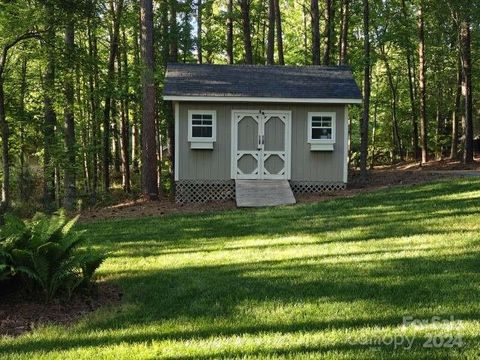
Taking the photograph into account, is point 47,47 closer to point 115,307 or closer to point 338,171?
point 338,171

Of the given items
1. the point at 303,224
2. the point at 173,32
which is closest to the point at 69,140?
the point at 173,32

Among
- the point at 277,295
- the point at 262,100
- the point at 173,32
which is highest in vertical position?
the point at 173,32

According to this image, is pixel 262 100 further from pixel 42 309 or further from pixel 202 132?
pixel 42 309

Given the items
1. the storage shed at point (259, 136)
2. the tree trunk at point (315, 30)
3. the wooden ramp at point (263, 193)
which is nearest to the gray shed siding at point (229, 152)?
the storage shed at point (259, 136)

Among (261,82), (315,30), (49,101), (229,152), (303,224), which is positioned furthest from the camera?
(315,30)

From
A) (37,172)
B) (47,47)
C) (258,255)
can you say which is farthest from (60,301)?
(37,172)

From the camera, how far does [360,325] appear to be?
4.12 meters

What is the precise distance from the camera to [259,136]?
51.0ft

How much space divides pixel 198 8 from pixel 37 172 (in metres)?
10.2

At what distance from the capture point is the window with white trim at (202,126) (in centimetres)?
1530

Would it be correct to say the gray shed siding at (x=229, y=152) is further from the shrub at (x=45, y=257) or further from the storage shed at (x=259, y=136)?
the shrub at (x=45, y=257)

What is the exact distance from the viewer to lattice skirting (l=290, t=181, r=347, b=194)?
15.7 meters

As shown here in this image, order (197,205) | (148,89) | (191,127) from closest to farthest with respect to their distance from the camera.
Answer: (197,205) < (148,89) < (191,127)

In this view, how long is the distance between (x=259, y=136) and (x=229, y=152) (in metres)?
1.03
